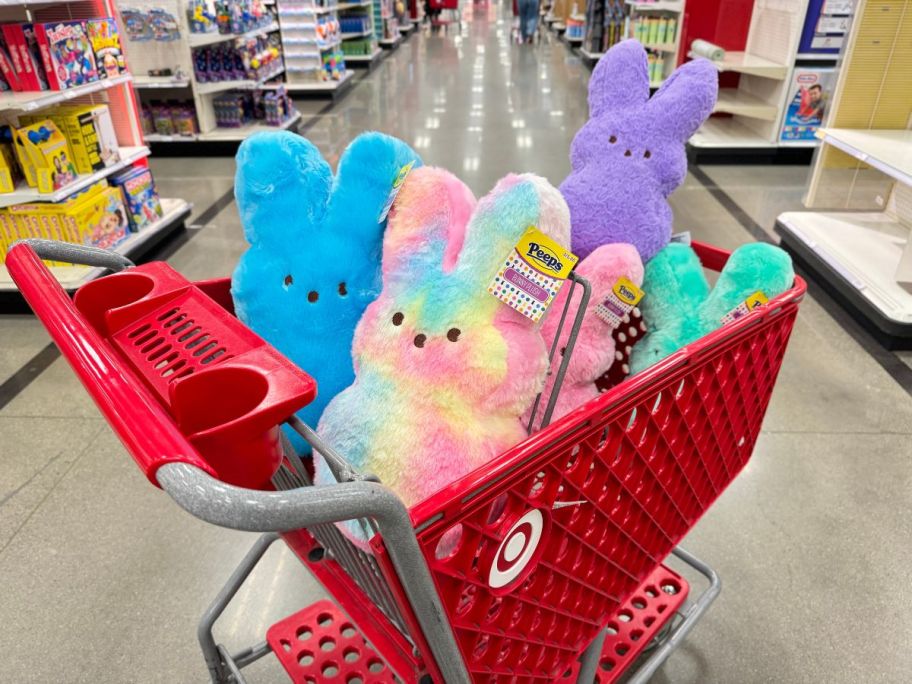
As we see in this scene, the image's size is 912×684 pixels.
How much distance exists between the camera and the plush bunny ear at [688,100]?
1.36 m

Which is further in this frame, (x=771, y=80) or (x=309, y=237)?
(x=771, y=80)

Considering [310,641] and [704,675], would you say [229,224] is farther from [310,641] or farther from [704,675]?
[704,675]

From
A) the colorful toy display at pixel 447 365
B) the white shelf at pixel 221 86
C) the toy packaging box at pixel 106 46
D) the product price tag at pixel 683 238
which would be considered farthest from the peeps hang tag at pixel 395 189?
the white shelf at pixel 221 86

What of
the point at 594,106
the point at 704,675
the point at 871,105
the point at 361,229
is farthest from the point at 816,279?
the point at 361,229

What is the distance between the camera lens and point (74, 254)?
0.87 metres

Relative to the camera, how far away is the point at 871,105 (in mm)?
3117

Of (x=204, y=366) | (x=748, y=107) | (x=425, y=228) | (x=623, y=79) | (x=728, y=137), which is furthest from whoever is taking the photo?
(x=728, y=137)

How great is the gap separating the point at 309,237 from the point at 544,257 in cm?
43

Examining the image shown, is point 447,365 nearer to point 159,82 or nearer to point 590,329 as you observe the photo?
point 590,329

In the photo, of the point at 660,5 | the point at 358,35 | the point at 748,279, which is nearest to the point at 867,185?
the point at 748,279

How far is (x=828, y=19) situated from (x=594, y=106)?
4028mm

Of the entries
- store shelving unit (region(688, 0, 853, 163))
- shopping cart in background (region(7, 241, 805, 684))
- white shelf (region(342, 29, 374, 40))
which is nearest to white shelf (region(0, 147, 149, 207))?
shopping cart in background (region(7, 241, 805, 684))

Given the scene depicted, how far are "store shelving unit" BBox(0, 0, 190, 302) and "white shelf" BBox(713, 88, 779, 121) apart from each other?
12.9 feet

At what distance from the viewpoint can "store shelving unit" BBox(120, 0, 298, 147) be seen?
4699 mm
